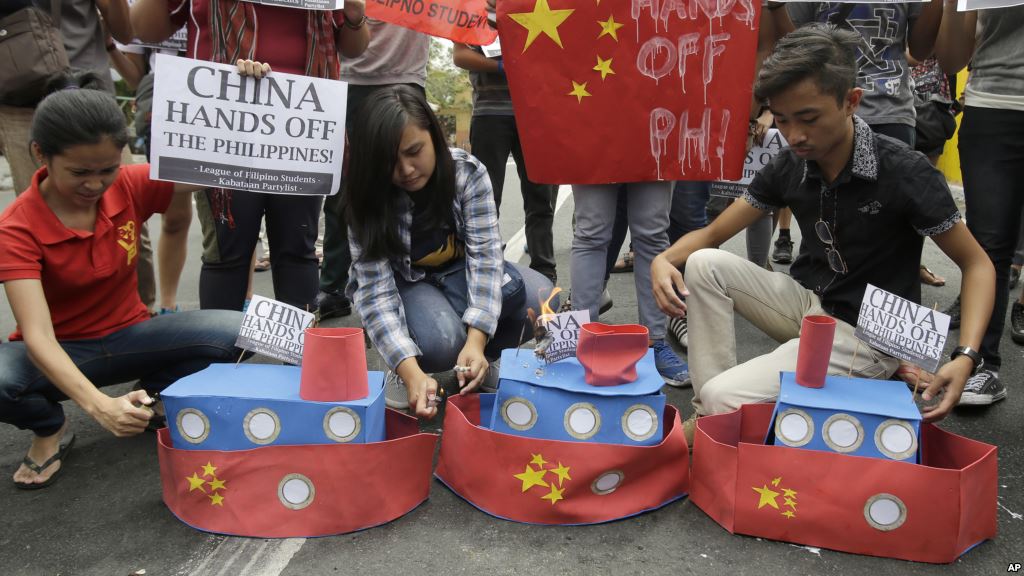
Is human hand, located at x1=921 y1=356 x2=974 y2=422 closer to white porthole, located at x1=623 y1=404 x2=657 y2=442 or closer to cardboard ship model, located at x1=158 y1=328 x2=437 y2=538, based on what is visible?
white porthole, located at x1=623 y1=404 x2=657 y2=442

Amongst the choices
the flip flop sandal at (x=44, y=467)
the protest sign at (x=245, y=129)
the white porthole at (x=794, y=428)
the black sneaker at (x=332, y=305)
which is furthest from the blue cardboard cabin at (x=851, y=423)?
the black sneaker at (x=332, y=305)

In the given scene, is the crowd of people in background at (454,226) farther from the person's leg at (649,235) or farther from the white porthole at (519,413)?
the white porthole at (519,413)

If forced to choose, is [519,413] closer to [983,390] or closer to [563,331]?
[563,331]

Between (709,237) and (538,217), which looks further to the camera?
(538,217)

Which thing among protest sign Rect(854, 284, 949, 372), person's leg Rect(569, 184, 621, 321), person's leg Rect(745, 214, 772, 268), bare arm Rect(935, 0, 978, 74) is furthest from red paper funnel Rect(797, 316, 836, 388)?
person's leg Rect(745, 214, 772, 268)

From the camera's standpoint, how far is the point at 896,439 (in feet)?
6.31

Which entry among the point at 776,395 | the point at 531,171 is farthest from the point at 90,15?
the point at 776,395

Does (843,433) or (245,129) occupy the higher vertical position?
(245,129)

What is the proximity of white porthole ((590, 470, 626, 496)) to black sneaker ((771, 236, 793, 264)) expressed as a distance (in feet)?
11.3

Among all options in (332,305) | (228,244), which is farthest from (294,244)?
(332,305)

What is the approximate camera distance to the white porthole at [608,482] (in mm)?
2086

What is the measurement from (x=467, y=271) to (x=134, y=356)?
109 centimetres

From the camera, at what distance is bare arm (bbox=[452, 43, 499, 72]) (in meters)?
3.98

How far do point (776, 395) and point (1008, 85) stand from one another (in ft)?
4.65
